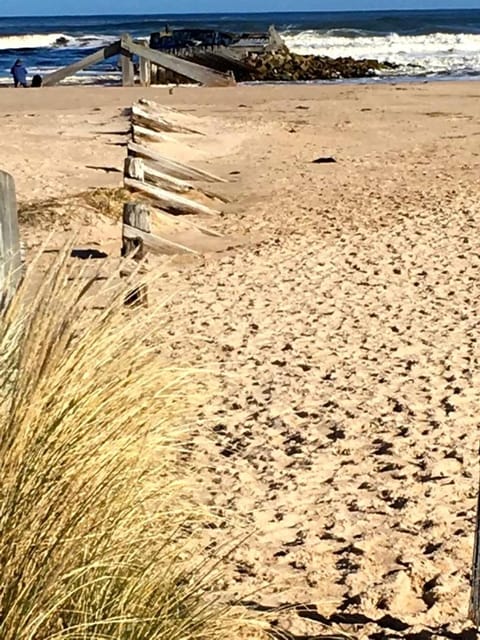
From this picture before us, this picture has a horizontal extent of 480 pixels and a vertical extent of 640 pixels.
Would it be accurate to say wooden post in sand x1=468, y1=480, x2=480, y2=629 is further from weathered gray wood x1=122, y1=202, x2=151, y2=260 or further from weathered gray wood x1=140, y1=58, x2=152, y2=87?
weathered gray wood x1=140, y1=58, x2=152, y2=87

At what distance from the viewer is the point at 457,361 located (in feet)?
21.0

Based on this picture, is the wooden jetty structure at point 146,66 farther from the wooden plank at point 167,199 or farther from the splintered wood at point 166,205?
the wooden plank at point 167,199

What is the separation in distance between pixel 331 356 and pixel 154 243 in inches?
114

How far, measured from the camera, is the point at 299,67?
114 ft

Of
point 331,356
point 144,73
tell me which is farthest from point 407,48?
point 331,356

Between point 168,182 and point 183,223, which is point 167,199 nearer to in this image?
point 183,223

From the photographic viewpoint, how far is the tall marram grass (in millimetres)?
2533

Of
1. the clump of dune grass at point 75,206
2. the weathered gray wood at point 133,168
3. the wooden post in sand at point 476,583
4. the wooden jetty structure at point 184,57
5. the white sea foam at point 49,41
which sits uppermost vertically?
the wooden post in sand at point 476,583

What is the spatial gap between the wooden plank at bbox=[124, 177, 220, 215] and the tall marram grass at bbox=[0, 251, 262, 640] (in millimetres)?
7698

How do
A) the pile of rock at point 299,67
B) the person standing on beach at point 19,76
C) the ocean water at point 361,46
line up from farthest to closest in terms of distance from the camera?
the ocean water at point 361,46 < the pile of rock at point 299,67 < the person standing on beach at point 19,76

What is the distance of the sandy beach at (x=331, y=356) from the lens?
395 centimetres

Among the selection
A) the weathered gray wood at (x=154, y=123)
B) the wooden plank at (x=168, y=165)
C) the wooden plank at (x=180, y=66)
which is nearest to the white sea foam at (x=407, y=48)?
the wooden plank at (x=180, y=66)

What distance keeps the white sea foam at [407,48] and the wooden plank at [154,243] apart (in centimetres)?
2806

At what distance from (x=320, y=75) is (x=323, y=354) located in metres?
28.6
